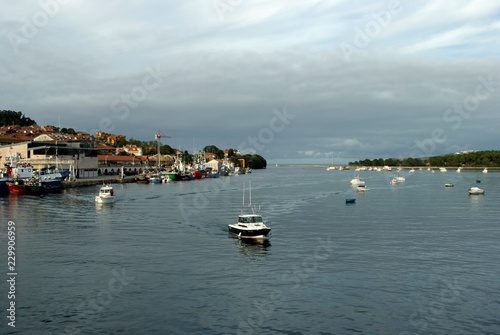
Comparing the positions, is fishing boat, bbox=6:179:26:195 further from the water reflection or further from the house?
the water reflection

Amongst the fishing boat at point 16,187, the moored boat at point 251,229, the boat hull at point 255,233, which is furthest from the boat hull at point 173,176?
the boat hull at point 255,233

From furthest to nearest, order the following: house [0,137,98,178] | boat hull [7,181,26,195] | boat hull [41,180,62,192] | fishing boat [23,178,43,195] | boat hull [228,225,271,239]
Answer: house [0,137,98,178]
boat hull [41,180,62,192]
fishing boat [23,178,43,195]
boat hull [7,181,26,195]
boat hull [228,225,271,239]

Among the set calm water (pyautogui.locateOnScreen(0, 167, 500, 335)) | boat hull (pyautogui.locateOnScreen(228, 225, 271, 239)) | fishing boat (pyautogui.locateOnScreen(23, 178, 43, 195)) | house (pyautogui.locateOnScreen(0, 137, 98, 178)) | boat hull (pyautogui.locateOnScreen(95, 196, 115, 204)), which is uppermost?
house (pyautogui.locateOnScreen(0, 137, 98, 178))

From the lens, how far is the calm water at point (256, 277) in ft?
71.7

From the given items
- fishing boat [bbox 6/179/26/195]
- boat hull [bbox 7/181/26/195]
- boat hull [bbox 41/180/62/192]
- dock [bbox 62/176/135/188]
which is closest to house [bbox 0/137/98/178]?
dock [bbox 62/176/135/188]

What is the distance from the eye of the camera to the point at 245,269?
31031 millimetres

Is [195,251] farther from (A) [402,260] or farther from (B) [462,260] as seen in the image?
(B) [462,260]

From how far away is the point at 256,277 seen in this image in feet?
95.2

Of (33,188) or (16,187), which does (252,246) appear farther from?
(16,187)

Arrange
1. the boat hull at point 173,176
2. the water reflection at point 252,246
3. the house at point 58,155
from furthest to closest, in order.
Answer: the boat hull at point 173,176
the house at point 58,155
the water reflection at point 252,246

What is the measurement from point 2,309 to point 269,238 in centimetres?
2380

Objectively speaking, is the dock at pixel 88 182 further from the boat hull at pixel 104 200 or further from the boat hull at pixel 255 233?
the boat hull at pixel 255 233

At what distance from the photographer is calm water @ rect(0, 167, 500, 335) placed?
21.9 metres

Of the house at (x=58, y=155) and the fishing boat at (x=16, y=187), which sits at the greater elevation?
the house at (x=58, y=155)
